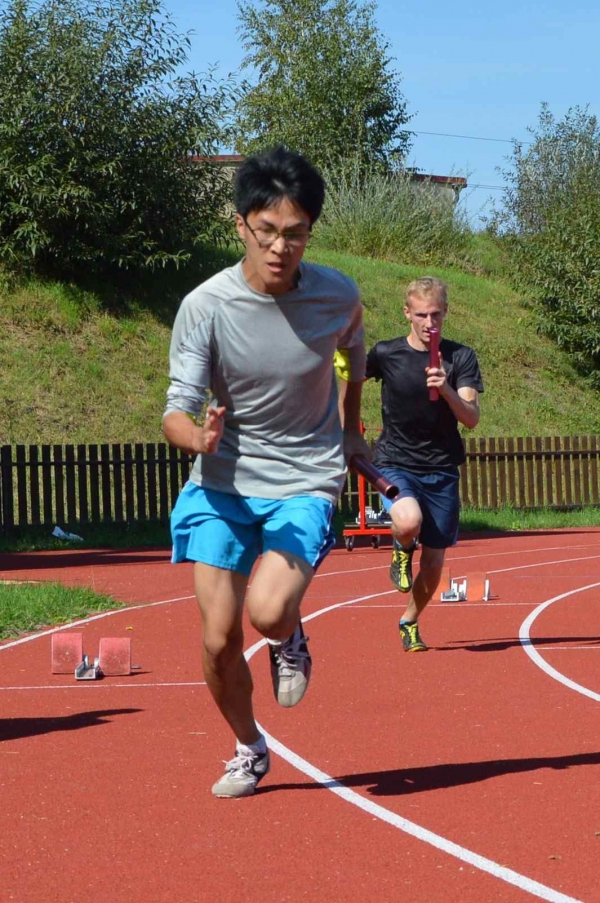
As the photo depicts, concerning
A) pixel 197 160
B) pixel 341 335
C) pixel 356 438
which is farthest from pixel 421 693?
pixel 197 160

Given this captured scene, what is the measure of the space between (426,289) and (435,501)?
1.40 metres

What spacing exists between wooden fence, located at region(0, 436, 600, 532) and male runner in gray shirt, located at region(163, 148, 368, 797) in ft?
55.3

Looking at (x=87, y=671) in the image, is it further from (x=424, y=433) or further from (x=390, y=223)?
(x=390, y=223)

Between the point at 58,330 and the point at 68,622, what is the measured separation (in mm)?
18669

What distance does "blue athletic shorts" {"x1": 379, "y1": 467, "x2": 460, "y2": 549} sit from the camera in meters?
8.62

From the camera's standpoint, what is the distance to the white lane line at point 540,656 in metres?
7.69

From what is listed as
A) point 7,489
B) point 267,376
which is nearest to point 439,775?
point 267,376

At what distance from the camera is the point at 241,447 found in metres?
4.83

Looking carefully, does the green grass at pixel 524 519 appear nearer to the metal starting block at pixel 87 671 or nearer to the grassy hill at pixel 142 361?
the grassy hill at pixel 142 361

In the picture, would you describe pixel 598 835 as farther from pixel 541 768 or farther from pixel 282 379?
pixel 282 379

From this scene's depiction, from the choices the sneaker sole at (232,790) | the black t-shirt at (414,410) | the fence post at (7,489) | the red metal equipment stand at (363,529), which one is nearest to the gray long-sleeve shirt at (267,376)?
the sneaker sole at (232,790)

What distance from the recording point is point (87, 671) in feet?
28.0

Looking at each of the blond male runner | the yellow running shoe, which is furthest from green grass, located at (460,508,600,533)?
the blond male runner

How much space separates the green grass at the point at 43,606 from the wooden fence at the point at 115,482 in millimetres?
8827
